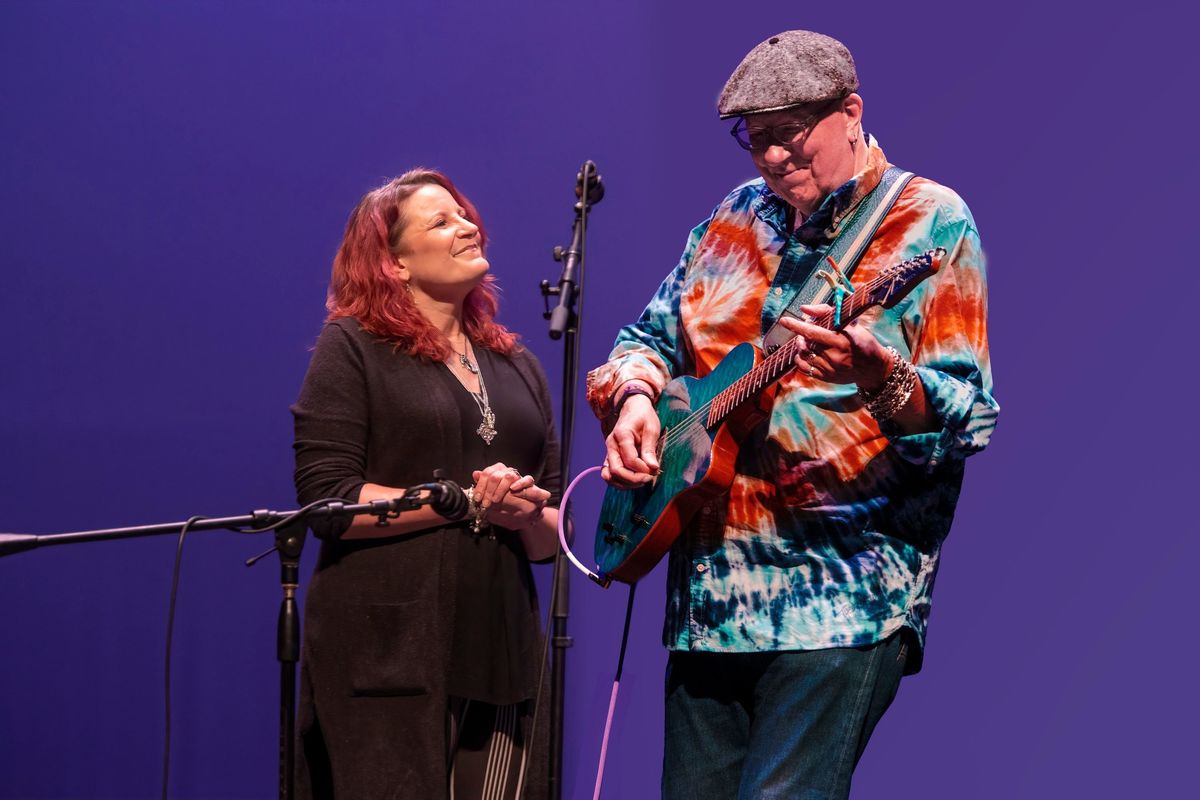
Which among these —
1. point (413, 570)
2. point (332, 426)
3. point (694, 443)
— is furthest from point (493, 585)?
point (694, 443)

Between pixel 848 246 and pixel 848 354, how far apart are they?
12.4 inches

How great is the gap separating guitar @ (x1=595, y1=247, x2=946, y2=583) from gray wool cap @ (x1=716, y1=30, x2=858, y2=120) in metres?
0.35

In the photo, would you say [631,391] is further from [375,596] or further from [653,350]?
[375,596]

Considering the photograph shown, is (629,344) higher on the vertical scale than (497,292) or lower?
lower

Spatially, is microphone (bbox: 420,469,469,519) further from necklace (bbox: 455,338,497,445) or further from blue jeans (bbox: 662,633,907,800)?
necklace (bbox: 455,338,497,445)

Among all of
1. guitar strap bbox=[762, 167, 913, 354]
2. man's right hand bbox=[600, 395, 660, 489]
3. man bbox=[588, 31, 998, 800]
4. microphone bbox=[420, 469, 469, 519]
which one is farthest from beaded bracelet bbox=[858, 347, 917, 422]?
microphone bbox=[420, 469, 469, 519]

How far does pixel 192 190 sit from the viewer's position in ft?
13.1


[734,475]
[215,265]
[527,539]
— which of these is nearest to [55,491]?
[215,265]

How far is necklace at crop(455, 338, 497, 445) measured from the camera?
3.04 metres

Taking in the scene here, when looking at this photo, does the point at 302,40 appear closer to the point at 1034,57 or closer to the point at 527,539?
the point at 527,539

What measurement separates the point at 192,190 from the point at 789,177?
253 cm

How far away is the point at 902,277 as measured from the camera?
5.63 feet

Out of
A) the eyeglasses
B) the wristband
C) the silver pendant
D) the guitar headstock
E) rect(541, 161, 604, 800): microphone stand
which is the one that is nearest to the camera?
the guitar headstock

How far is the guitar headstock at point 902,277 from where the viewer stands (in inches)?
66.2
